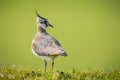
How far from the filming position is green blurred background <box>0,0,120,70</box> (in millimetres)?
28500

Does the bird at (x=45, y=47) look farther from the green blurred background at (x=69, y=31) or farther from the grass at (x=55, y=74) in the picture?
the green blurred background at (x=69, y=31)

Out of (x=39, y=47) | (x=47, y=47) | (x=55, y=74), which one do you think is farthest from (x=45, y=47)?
(x=55, y=74)

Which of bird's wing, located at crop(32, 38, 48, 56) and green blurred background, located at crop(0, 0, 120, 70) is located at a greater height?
green blurred background, located at crop(0, 0, 120, 70)

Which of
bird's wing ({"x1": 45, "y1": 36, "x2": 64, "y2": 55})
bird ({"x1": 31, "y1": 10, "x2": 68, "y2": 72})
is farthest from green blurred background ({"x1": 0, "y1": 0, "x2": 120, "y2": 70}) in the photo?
bird's wing ({"x1": 45, "y1": 36, "x2": 64, "y2": 55})

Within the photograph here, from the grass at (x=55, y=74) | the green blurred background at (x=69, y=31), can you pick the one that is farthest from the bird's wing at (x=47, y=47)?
the green blurred background at (x=69, y=31)

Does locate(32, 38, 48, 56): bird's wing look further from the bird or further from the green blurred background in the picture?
the green blurred background

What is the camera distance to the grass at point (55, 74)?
16656 mm

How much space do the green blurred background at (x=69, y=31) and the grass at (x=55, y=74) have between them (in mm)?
6294

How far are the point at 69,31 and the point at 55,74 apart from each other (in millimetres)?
21494

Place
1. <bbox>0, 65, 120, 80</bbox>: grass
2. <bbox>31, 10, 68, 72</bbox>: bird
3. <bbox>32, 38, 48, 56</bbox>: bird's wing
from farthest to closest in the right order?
<bbox>32, 38, 48, 56</bbox>: bird's wing
<bbox>31, 10, 68, 72</bbox>: bird
<bbox>0, 65, 120, 80</bbox>: grass

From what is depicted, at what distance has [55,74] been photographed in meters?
16.7

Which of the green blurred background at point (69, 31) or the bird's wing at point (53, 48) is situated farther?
the green blurred background at point (69, 31)

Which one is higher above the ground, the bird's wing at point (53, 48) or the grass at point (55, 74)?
the bird's wing at point (53, 48)

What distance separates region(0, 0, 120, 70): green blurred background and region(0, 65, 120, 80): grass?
6294 millimetres
